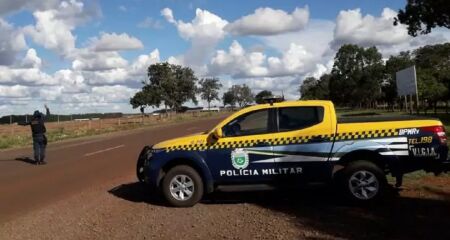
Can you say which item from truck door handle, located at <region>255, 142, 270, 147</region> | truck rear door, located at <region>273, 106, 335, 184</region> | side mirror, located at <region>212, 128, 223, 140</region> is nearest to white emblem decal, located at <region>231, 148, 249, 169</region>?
truck door handle, located at <region>255, 142, 270, 147</region>

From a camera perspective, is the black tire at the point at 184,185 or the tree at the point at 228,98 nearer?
the black tire at the point at 184,185

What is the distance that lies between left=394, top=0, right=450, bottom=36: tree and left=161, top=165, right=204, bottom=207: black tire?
22.4 meters

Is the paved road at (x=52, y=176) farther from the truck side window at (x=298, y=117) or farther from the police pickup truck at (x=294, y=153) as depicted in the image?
the truck side window at (x=298, y=117)

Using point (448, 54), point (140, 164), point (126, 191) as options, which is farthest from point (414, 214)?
point (448, 54)

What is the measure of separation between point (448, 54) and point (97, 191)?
84.3 m

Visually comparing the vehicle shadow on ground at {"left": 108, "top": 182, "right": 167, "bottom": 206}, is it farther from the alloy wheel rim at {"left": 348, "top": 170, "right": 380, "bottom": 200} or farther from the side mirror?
the alloy wheel rim at {"left": 348, "top": 170, "right": 380, "bottom": 200}

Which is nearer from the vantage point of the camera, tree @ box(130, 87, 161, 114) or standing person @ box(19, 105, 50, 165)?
standing person @ box(19, 105, 50, 165)

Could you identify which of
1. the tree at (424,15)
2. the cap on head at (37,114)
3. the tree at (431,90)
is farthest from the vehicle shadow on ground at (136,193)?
the tree at (431,90)

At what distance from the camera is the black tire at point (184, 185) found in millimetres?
9805

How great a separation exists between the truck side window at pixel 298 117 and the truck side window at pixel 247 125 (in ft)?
0.83

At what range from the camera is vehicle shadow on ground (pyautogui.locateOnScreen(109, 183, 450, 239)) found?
743cm

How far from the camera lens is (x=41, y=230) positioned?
8.65 meters

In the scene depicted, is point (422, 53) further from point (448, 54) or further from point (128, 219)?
point (128, 219)

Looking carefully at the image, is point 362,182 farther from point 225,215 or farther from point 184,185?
point 184,185
